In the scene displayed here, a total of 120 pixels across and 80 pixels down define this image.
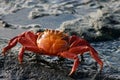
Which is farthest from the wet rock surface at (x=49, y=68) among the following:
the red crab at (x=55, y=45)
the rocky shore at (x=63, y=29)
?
the red crab at (x=55, y=45)

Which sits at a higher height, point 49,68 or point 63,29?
point 49,68

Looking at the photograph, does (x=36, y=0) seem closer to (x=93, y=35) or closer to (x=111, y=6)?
(x=111, y=6)

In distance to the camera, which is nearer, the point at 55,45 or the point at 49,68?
the point at 49,68

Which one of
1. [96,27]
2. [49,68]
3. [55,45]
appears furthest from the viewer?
[96,27]

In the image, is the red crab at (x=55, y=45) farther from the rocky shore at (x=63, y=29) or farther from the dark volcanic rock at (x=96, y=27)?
the dark volcanic rock at (x=96, y=27)

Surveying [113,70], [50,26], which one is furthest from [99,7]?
[113,70]

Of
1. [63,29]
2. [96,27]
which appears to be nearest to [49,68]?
[63,29]

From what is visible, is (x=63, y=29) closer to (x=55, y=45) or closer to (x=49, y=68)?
(x=55, y=45)

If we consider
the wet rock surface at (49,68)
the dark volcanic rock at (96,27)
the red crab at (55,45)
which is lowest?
the dark volcanic rock at (96,27)

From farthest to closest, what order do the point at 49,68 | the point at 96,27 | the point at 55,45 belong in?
the point at 96,27 → the point at 55,45 → the point at 49,68

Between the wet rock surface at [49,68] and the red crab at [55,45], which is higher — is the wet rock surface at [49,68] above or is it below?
below

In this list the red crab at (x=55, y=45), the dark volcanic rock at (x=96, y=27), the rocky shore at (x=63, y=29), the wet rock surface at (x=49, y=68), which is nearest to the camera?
the wet rock surface at (x=49, y=68)

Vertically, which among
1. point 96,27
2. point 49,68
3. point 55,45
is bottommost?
point 96,27
